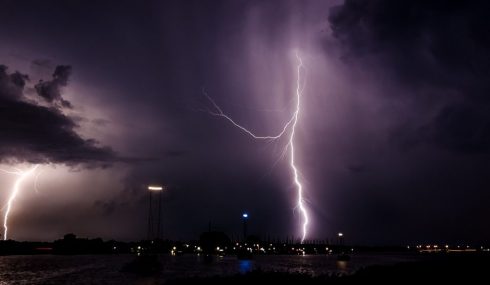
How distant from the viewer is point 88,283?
64.4m

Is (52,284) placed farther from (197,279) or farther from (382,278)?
(382,278)

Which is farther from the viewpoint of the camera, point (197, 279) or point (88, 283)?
point (88, 283)

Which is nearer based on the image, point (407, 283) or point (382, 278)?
point (407, 283)

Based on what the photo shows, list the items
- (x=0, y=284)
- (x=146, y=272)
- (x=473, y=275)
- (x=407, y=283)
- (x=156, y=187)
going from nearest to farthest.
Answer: (x=407, y=283), (x=473, y=275), (x=0, y=284), (x=146, y=272), (x=156, y=187)

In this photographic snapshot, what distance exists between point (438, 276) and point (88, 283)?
45289 mm

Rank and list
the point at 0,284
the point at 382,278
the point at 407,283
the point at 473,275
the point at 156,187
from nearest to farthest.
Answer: the point at 407,283
the point at 382,278
the point at 473,275
the point at 0,284
the point at 156,187

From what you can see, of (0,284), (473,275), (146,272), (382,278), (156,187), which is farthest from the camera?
(156,187)

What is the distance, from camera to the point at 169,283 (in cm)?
4425

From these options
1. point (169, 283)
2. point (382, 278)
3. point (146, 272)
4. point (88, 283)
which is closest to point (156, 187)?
point (146, 272)

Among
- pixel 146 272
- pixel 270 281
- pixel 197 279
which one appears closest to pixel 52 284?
pixel 146 272

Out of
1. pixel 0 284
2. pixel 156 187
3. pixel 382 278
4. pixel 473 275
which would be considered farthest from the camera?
pixel 156 187

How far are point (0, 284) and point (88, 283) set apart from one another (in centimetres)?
1178

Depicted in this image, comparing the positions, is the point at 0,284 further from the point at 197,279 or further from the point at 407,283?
the point at 407,283

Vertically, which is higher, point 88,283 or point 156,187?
point 156,187
